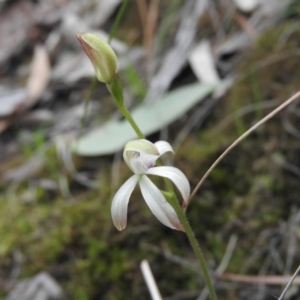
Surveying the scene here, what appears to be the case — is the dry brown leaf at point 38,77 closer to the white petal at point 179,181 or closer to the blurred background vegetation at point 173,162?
the blurred background vegetation at point 173,162

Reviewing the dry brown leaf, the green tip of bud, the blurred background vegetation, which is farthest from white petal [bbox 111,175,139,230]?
the dry brown leaf

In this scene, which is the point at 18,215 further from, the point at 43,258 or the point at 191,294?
the point at 191,294

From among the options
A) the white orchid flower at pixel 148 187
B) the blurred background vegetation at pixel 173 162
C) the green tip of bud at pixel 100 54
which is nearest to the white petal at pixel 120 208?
the white orchid flower at pixel 148 187

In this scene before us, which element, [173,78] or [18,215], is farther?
[173,78]

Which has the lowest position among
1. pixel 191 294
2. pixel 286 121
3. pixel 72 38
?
pixel 191 294

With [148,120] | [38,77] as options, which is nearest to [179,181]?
[148,120]

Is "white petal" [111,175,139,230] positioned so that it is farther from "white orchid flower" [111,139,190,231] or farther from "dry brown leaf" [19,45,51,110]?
"dry brown leaf" [19,45,51,110]

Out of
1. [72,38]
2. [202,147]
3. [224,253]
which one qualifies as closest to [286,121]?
[202,147]
